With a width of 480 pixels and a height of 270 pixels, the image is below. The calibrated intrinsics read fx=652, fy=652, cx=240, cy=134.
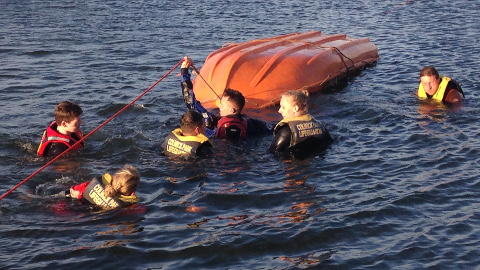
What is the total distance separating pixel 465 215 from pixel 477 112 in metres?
3.95

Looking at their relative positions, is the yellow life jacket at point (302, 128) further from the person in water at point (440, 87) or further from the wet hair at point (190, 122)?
the person in water at point (440, 87)

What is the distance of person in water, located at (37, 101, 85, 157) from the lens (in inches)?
301

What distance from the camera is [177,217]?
252 inches

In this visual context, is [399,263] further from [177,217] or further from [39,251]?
[39,251]

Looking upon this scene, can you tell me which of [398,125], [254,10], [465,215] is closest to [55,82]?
[398,125]

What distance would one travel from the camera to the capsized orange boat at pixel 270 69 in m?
10.6

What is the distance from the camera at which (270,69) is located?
10.9 m

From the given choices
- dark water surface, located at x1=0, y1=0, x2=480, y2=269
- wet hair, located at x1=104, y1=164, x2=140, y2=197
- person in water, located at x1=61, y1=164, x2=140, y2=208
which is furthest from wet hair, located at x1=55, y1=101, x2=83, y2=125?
wet hair, located at x1=104, y1=164, x2=140, y2=197

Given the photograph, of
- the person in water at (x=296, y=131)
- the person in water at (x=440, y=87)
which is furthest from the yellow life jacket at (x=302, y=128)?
the person in water at (x=440, y=87)

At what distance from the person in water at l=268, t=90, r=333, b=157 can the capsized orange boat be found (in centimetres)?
232

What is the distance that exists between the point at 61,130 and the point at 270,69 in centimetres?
420

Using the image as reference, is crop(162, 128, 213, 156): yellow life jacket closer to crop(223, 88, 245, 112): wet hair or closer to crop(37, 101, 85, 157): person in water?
crop(223, 88, 245, 112): wet hair

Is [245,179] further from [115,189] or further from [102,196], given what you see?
[102,196]

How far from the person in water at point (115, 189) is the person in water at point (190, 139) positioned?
140 cm
